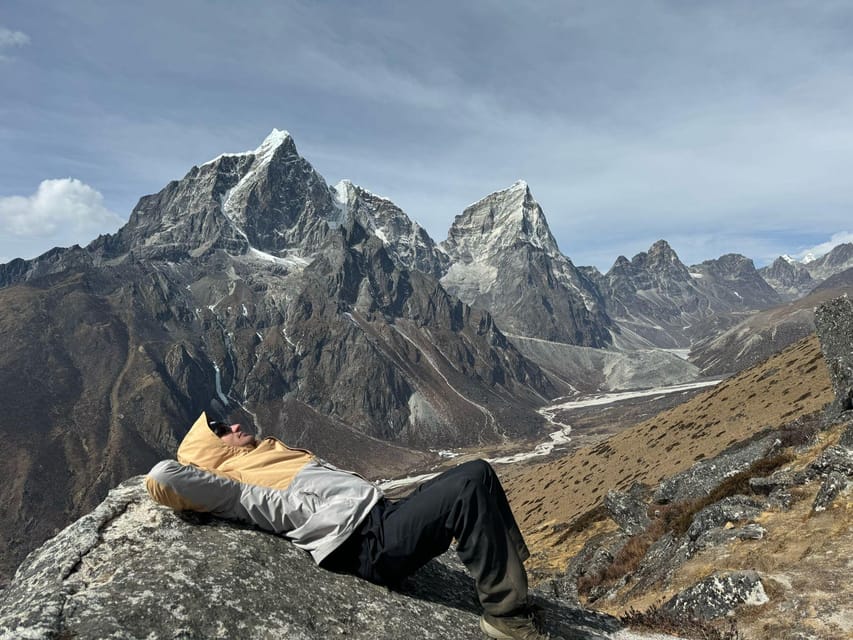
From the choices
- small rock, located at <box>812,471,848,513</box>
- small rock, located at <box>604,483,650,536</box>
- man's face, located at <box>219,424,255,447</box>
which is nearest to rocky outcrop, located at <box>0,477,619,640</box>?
man's face, located at <box>219,424,255,447</box>

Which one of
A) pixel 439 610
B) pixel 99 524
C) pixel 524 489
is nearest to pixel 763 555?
pixel 439 610

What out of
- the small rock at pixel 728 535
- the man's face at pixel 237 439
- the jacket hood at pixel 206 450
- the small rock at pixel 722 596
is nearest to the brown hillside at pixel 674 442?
the small rock at pixel 728 535

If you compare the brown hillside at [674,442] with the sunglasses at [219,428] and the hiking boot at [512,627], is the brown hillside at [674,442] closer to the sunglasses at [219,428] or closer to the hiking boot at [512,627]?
the hiking boot at [512,627]

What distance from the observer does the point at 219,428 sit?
886 centimetres

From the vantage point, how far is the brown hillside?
39.1m

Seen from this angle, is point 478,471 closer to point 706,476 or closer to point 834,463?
point 834,463

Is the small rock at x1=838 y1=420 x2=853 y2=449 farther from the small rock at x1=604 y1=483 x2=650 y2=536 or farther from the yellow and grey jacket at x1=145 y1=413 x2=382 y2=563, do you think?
the yellow and grey jacket at x1=145 y1=413 x2=382 y2=563

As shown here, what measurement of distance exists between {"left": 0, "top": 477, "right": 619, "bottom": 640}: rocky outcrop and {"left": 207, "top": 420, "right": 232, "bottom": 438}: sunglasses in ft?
4.76

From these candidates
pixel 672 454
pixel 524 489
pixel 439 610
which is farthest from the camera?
pixel 524 489

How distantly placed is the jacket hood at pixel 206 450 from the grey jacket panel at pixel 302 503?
70cm

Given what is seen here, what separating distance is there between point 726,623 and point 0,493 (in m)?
270

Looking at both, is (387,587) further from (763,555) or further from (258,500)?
(763,555)

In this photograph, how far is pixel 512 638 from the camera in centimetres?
698

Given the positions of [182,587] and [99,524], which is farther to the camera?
[99,524]
